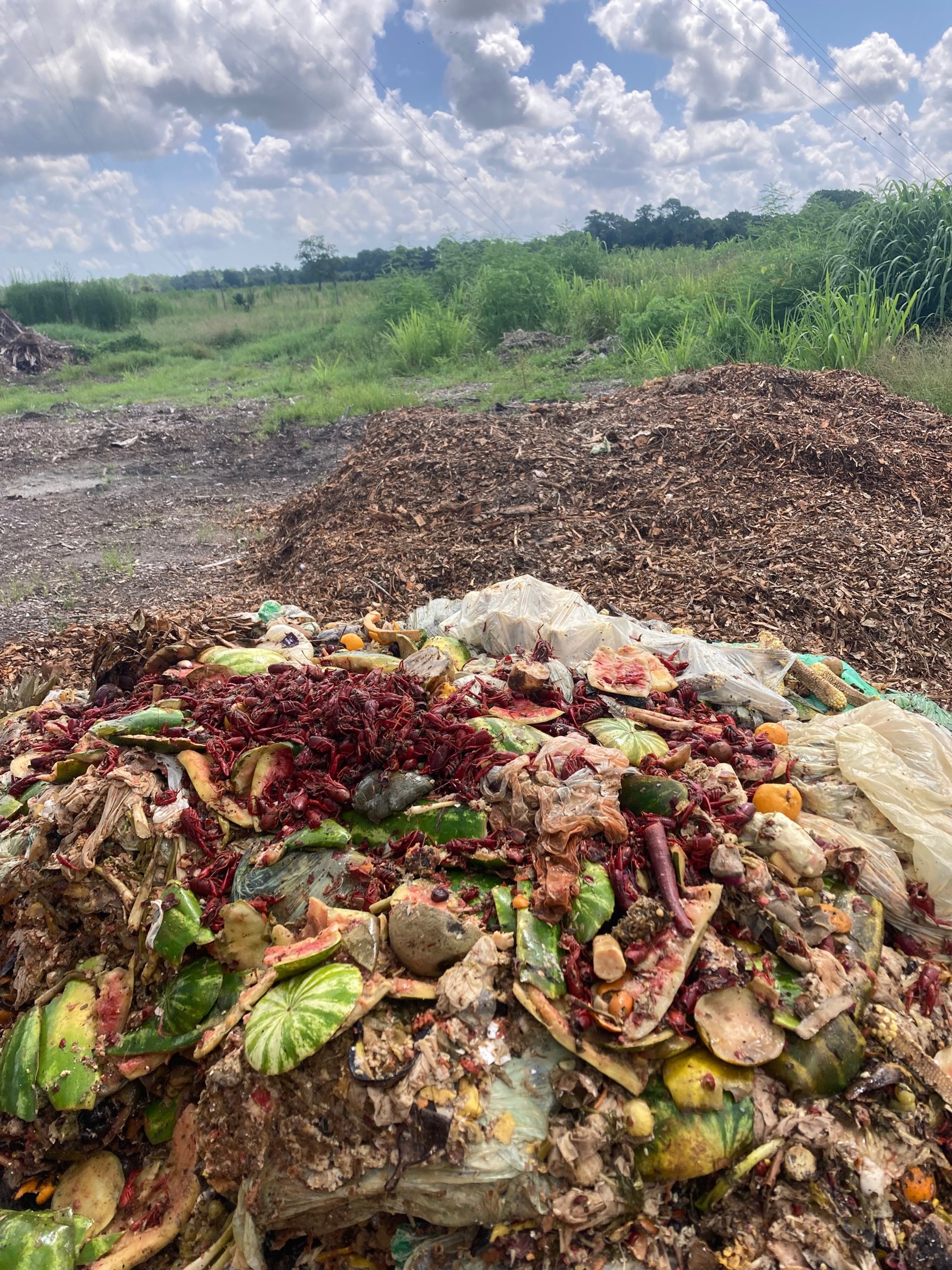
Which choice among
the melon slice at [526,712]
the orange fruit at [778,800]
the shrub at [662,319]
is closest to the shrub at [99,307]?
the shrub at [662,319]

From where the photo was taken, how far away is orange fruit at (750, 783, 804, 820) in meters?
2.18

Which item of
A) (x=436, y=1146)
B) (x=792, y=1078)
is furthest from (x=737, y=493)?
(x=436, y=1146)

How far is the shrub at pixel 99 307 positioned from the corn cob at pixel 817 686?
21.6 meters

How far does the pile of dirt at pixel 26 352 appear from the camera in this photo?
15.6m

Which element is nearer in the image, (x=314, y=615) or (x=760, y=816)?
(x=760, y=816)

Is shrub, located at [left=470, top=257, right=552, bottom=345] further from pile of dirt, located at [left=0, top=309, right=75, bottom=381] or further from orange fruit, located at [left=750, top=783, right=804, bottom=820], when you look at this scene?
orange fruit, located at [left=750, top=783, right=804, bottom=820]

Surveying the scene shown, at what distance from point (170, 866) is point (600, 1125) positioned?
120cm

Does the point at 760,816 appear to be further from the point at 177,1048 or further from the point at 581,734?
the point at 177,1048

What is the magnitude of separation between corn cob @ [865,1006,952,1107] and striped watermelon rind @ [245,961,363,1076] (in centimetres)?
115

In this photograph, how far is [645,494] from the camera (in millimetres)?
5387

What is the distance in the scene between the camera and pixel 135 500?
26.0 feet

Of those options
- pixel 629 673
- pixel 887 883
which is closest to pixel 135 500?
pixel 629 673

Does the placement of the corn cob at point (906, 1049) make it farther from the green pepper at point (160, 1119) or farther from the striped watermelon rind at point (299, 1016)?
the green pepper at point (160, 1119)

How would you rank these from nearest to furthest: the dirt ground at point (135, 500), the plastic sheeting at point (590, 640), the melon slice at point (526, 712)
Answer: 1. the melon slice at point (526, 712)
2. the plastic sheeting at point (590, 640)
3. the dirt ground at point (135, 500)
